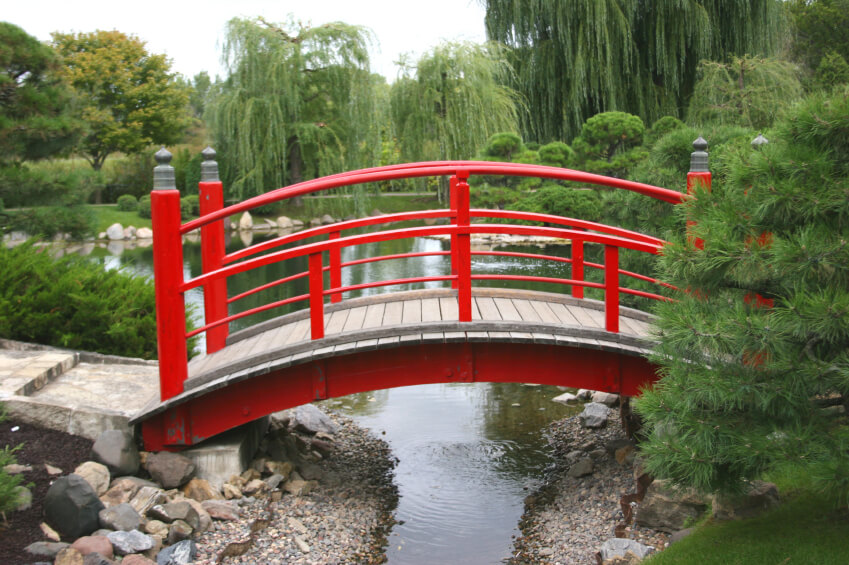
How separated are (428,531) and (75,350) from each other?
10.4 feet

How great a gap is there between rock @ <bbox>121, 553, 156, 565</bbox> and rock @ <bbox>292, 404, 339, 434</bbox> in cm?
239

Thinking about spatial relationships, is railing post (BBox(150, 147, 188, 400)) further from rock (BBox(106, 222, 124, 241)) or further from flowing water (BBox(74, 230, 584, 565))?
rock (BBox(106, 222, 124, 241))

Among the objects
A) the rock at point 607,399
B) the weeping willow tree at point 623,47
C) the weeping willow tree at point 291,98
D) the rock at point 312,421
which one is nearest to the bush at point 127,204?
the weeping willow tree at point 291,98

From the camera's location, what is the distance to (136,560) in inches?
148

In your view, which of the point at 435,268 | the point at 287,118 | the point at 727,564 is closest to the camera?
the point at 727,564

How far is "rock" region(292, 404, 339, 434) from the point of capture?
20.3 ft

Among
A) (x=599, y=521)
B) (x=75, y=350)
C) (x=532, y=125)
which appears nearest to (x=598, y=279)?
(x=599, y=521)

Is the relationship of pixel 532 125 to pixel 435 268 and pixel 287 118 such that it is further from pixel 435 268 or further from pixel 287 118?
pixel 287 118

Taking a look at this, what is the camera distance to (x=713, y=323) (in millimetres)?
3031

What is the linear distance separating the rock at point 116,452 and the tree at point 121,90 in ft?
80.9

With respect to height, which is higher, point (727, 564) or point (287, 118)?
point (287, 118)

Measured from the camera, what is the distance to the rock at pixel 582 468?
5.35 meters

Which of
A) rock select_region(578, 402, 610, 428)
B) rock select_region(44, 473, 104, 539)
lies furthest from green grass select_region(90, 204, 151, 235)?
rock select_region(44, 473, 104, 539)

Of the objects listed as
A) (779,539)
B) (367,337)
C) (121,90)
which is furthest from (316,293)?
(121,90)
